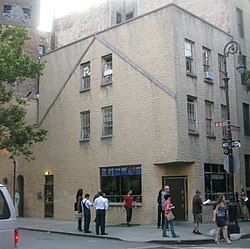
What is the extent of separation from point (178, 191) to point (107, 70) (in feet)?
26.0

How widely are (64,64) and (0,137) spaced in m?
6.86

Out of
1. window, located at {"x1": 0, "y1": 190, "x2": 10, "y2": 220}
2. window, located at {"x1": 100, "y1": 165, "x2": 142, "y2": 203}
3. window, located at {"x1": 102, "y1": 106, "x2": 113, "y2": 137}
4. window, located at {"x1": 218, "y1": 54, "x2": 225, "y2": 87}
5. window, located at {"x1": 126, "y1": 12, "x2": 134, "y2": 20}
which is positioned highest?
window, located at {"x1": 126, "y1": 12, "x2": 134, "y2": 20}

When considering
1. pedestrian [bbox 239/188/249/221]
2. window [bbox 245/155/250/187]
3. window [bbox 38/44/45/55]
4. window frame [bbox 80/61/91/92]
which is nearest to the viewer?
pedestrian [bbox 239/188/249/221]

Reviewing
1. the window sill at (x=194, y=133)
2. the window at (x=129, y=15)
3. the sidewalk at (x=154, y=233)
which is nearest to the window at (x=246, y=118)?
the window sill at (x=194, y=133)

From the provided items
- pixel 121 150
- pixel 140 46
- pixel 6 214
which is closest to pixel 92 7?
pixel 140 46

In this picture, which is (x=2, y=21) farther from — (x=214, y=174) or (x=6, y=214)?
(x=214, y=174)

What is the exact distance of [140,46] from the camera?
77.6 feet

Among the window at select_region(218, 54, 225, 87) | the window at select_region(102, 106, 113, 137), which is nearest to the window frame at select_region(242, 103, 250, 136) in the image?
the window at select_region(218, 54, 225, 87)

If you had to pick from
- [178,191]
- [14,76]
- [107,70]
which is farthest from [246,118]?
[14,76]

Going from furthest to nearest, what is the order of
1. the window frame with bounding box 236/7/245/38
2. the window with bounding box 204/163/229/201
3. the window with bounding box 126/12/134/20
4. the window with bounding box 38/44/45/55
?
1. the window with bounding box 38/44/45/55
2. the window with bounding box 126/12/134/20
3. the window frame with bounding box 236/7/245/38
4. the window with bounding box 204/163/229/201

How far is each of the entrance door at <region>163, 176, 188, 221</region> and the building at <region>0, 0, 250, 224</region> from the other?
0.05 m

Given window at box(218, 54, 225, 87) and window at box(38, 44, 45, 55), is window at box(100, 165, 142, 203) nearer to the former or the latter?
window at box(218, 54, 225, 87)

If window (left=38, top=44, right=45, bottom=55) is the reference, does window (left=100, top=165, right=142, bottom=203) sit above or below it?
below

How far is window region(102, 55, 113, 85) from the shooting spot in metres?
25.0
